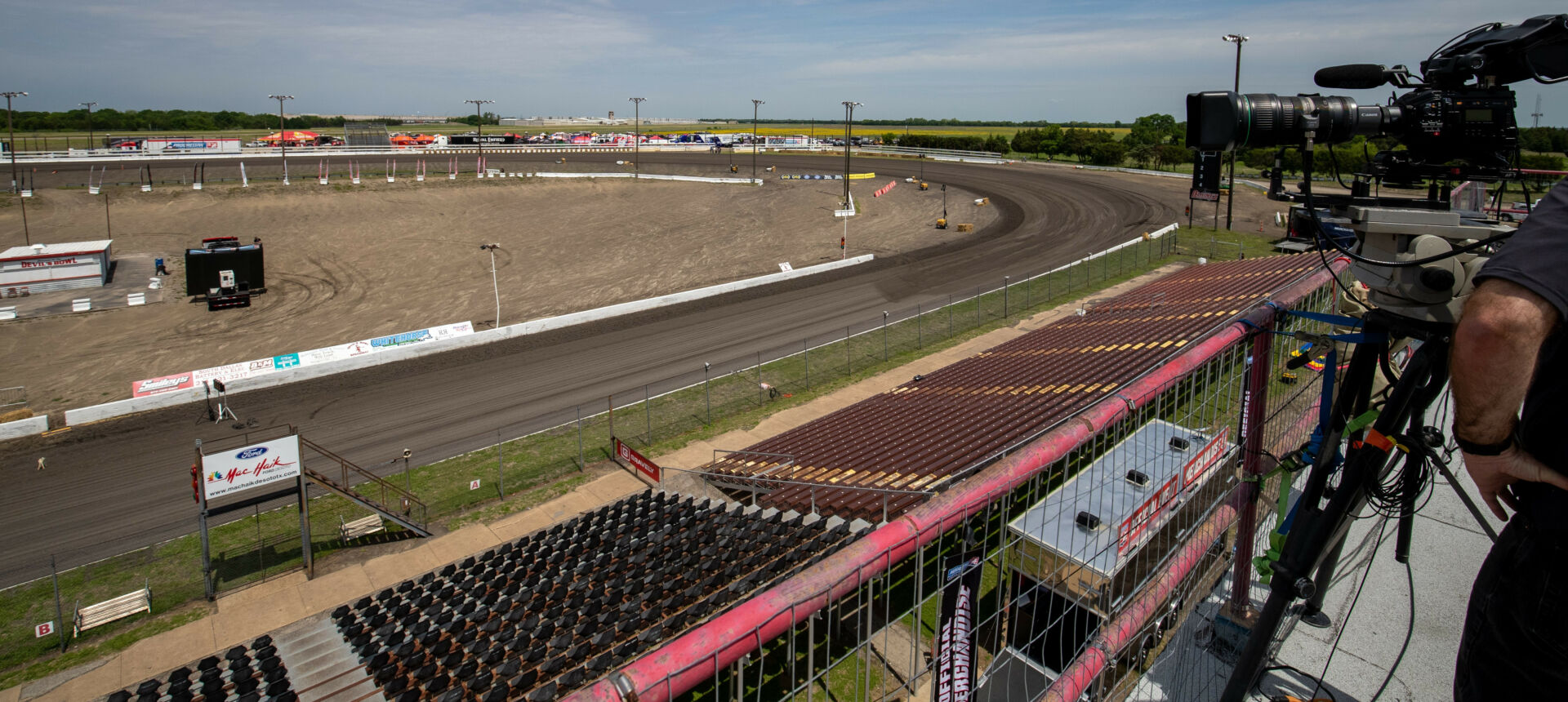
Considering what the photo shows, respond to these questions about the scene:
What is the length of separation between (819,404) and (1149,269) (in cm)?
2518

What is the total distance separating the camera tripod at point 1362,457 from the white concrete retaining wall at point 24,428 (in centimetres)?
3189

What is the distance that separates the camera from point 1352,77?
168 inches

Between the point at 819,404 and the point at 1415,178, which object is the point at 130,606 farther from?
the point at 1415,178

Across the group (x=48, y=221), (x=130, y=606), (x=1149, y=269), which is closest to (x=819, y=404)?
(x=130, y=606)

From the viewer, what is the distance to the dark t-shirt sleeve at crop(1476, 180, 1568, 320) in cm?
169

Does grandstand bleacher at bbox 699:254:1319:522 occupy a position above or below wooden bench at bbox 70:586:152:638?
above

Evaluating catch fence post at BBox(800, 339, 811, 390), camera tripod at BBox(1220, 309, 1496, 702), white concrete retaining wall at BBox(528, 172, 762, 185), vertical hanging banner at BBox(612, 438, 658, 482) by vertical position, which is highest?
white concrete retaining wall at BBox(528, 172, 762, 185)

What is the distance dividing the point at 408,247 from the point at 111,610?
3684 cm

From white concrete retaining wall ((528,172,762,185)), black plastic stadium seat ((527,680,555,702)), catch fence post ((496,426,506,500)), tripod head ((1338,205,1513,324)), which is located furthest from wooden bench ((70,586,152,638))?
white concrete retaining wall ((528,172,762,185))

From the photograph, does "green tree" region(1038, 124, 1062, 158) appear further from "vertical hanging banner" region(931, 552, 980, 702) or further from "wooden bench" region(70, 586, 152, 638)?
"vertical hanging banner" region(931, 552, 980, 702)

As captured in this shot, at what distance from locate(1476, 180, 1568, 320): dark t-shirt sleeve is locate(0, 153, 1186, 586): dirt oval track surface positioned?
931 inches

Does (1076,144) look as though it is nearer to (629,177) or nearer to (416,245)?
(629,177)

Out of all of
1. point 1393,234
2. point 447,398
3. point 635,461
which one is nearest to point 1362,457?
point 1393,234

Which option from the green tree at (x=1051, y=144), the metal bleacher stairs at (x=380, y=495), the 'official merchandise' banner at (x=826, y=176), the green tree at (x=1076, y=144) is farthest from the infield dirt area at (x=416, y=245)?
the green tree at (x=1051, y=144)
